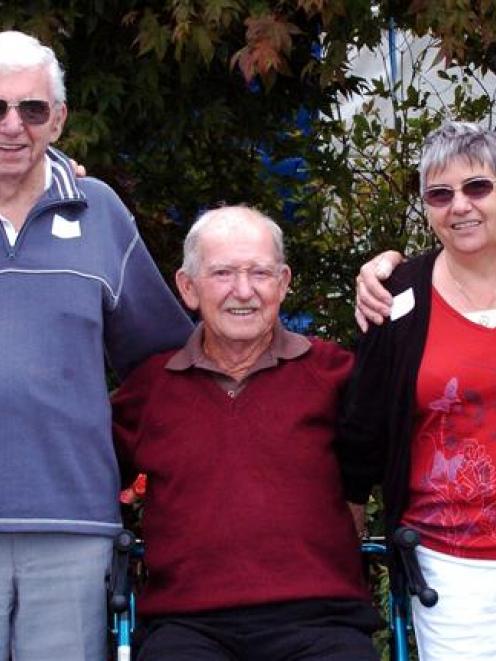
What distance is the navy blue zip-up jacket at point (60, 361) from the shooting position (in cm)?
367

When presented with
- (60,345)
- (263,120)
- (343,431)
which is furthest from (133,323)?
(263,120)

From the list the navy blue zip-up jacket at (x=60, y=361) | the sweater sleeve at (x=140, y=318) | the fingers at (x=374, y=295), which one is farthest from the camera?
the sweater sleeve at (x=140, y=318)

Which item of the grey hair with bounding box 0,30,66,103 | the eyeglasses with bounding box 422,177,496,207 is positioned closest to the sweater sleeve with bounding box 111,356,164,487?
the grey hair with bounding box 0,30,66,103

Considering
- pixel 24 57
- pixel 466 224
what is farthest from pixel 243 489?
pixel 24 57

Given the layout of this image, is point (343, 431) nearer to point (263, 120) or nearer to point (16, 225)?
point (16, 225)

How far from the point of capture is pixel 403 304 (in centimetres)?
388

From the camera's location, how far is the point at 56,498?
3.70 meters

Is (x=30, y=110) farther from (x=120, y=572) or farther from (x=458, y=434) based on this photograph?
(x=458, y=434)

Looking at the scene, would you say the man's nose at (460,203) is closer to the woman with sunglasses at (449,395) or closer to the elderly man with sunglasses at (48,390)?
the woman with sunglasses at (449,395)

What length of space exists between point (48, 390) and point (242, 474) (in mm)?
587

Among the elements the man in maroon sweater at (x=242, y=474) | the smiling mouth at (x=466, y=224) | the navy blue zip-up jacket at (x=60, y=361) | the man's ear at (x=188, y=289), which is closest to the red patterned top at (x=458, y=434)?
the smiling mouth at (x=466, y=224)

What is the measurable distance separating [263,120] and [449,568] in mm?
2728

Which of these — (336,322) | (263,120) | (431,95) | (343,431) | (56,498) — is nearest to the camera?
(56,498)

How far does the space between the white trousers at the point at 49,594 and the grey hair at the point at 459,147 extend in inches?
51.6
